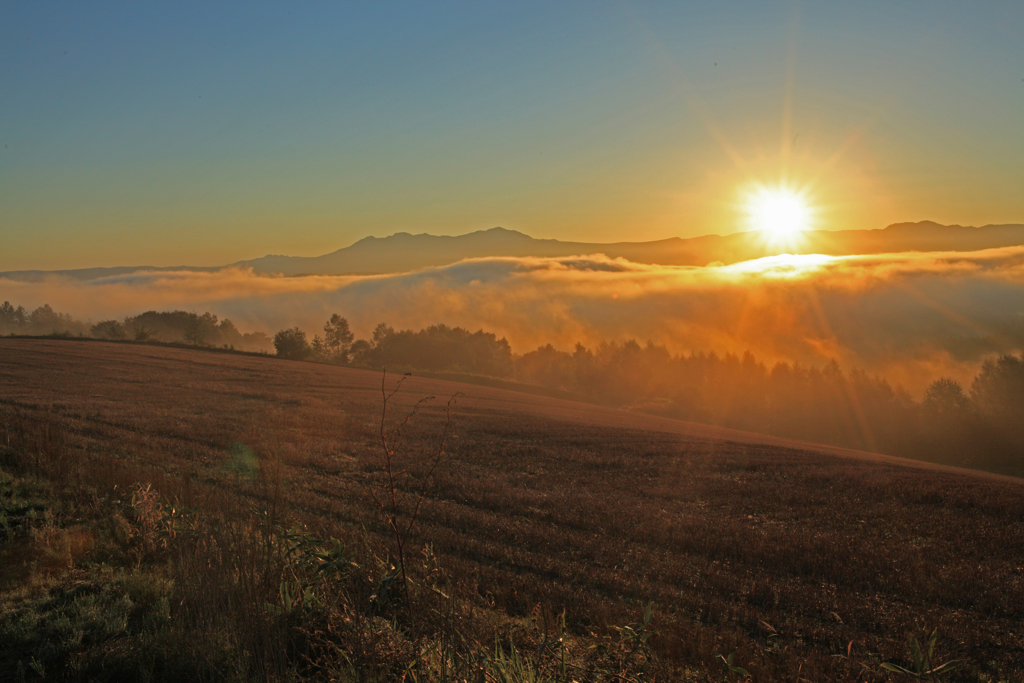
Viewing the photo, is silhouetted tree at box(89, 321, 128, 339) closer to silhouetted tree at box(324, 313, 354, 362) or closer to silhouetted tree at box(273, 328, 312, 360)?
silhouetted tree at box(273, 328, 312, 360)

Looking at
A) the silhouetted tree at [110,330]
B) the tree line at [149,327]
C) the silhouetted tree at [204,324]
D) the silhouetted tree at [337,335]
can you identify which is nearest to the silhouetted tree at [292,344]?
the tree line at [149,327]

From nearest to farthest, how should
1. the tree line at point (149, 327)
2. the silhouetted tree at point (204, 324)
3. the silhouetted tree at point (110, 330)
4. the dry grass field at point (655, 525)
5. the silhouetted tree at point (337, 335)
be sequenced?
1. the dry grass field at point (655, 525)
2. the silhouetted tree at point (110, 330)
3. the tree line at point (149, 327)
4. the silhouetted tree at point (204, 324)
5. the silhouetted tree at point (337, 335)

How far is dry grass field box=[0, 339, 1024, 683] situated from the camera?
694cm

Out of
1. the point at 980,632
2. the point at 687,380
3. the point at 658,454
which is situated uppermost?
the point at 980,632

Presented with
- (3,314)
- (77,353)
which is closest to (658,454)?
(77,353)

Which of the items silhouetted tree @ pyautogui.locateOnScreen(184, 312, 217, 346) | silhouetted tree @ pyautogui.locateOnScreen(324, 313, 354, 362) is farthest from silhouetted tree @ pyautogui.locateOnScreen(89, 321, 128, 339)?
silhouetted tree @ pyautogui.locateOnScreen(324, 313, 354, 362)

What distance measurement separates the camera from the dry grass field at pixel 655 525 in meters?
6.94

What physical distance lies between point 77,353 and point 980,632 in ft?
192

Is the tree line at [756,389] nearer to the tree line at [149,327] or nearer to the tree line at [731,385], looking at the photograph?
the tree line at [731,385]

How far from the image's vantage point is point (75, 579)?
6426 mm

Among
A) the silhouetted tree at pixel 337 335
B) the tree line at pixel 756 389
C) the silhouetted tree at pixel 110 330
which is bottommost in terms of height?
the tree line at pixel 756 389

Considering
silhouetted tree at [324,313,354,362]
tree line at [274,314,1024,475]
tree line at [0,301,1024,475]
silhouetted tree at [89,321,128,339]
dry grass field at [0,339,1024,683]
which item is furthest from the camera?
silhouetted tree at [324,313,354,362]

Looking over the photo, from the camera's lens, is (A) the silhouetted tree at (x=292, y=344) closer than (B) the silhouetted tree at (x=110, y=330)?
Yes

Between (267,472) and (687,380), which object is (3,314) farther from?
(267,472)
